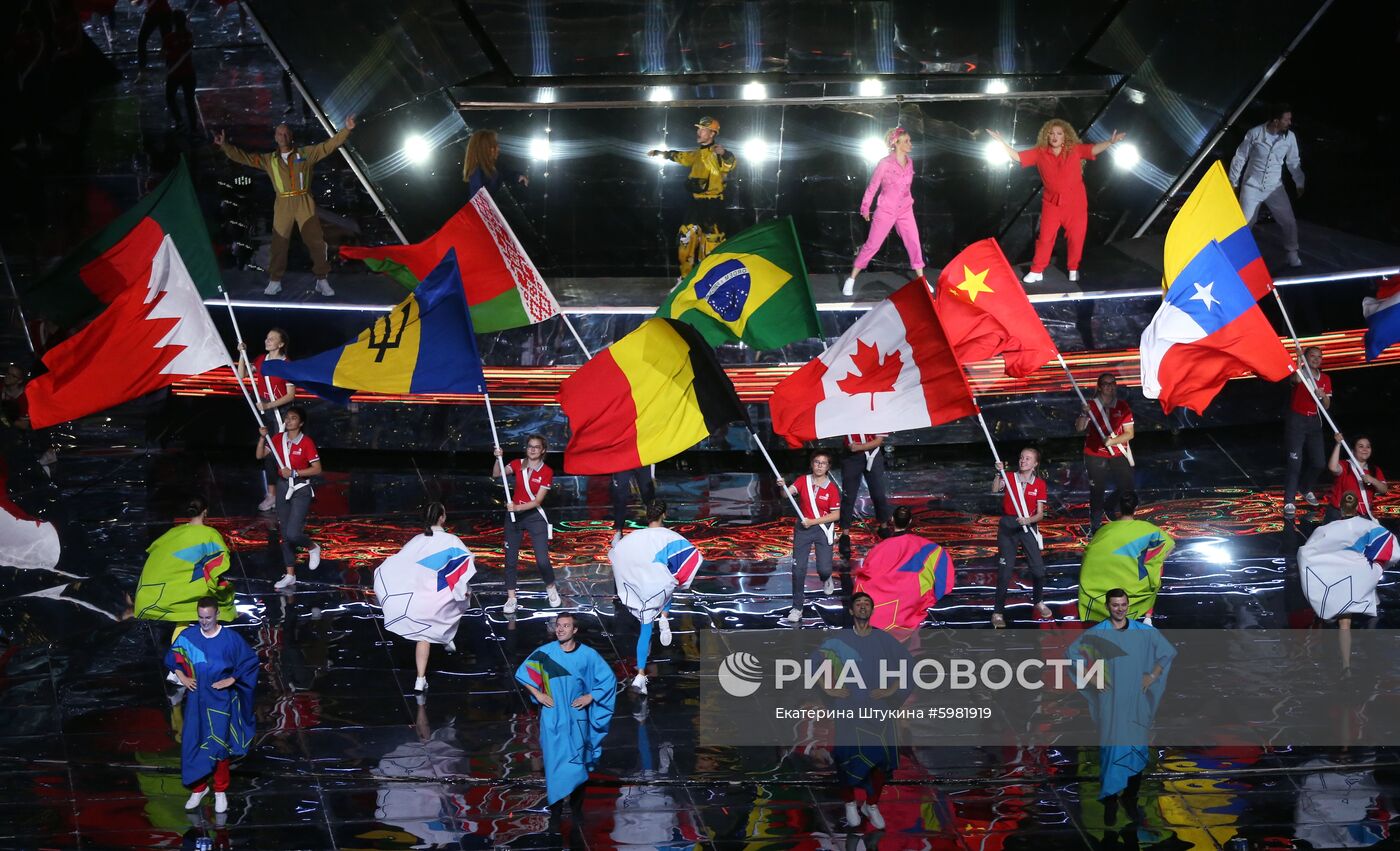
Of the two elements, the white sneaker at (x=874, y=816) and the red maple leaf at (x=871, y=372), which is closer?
the white sneaker at (x=874, y=816)

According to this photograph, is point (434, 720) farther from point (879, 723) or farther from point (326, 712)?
point (879, 723)

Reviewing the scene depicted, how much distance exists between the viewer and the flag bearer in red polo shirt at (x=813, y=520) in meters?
14.4

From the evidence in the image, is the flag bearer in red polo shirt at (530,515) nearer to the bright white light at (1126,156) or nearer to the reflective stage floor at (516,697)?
the reflective stage floor at (516,697)

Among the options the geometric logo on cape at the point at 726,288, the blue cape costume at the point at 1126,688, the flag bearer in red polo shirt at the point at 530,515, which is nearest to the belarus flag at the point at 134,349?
the flag bearer in red polo shirt at the point at 530,515

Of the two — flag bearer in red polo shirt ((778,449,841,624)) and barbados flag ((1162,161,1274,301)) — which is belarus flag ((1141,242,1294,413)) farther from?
flag bearer in red polo shirt ((778,449,841,624))

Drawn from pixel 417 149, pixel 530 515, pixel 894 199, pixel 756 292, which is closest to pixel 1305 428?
pixel 894 199

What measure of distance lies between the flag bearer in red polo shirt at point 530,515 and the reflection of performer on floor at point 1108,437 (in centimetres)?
473

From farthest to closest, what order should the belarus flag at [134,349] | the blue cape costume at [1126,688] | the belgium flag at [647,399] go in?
the belarus flag at [134,349] → the belgium flag at [647,399] → the blue cape costume at [1126,688]

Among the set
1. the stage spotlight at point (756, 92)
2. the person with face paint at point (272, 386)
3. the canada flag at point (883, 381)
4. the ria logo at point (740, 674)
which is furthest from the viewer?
the stage spotlight at point (756, 92)

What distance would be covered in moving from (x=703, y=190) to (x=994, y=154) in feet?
13.8

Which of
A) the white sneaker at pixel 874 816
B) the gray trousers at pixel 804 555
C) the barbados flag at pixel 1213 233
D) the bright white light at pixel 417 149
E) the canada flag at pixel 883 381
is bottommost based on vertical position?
the white sneaker at pixel 874 816

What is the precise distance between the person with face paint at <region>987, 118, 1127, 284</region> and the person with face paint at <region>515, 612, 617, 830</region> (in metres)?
8.58

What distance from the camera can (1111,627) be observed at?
11.6 metres

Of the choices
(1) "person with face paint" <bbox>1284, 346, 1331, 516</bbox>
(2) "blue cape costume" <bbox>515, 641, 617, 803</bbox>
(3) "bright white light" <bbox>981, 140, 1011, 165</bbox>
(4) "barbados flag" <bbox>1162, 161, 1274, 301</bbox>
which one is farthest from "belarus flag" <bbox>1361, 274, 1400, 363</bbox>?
(2) "blue cape costume" <bbox>515, 641, 617, 803</bbox>
